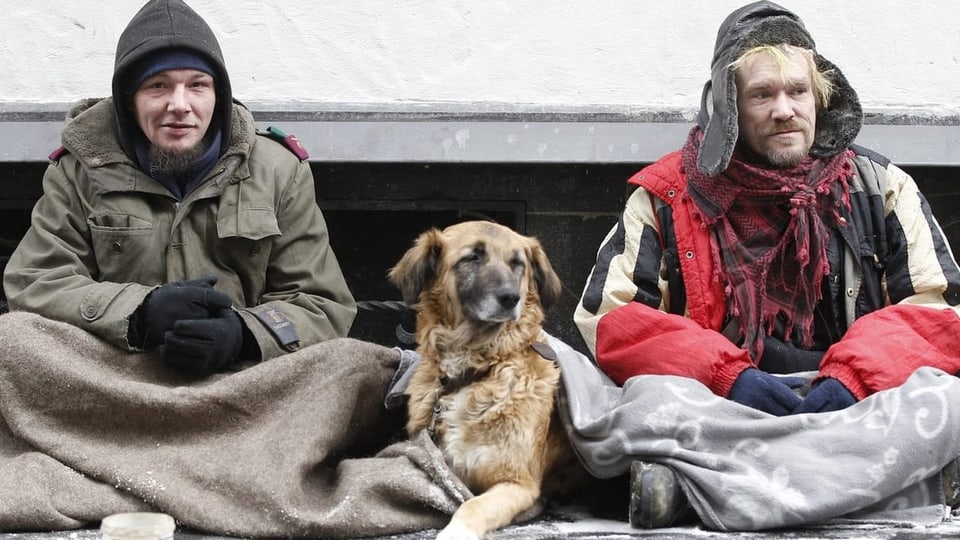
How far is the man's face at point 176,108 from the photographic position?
369cm

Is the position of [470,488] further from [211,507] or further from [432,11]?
[432,11]

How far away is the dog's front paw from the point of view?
Answer: 2967 millimetres

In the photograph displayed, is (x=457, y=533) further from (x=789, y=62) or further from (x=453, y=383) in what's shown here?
(x=789, y=62)

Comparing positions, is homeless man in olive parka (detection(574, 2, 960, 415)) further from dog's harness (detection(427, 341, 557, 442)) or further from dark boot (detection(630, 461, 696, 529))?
dark boot (detection(630, 461, 696, 529))

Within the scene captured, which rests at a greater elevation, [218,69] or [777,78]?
[777,78]

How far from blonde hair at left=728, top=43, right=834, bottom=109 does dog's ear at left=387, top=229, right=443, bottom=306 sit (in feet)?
3.57

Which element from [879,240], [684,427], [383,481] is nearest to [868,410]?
[684,427]

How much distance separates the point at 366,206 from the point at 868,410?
225 centimetres

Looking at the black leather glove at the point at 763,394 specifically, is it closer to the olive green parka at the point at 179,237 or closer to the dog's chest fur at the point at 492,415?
the dog's chest fur at the point at 492,415

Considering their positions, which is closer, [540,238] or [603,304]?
[603,304]

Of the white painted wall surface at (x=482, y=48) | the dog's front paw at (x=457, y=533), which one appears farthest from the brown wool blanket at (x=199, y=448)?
the white painted wall surface at (x=482, y=48)

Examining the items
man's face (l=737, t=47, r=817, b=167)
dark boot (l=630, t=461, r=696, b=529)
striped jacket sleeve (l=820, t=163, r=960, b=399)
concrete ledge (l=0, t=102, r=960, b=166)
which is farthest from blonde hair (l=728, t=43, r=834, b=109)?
dark boot (l=630, t=461, r=696, b=529)

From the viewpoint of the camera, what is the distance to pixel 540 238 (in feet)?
15.7

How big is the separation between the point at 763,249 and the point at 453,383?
1.07 meters
